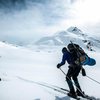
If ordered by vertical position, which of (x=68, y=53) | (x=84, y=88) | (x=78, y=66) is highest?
(x=68, y=53)

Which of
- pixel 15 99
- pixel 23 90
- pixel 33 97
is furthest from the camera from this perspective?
pixel 23 90

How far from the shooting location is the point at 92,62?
877cm

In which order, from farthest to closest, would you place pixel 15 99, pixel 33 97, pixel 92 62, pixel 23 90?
pixel 92 62 → pixel 23 90 → pixel 33 97 → pixel 15 99

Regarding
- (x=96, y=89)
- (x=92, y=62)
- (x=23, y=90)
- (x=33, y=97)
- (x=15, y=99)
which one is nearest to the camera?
(x=15, y=99)

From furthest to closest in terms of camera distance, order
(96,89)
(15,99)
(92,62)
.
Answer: (96,89)
(92,62)
(15,99)

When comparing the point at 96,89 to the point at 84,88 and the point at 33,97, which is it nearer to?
the point at 84,88

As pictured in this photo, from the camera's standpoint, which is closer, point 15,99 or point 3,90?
point 15,99

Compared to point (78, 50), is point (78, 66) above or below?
below

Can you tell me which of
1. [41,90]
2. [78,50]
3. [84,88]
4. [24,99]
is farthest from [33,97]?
[84,88]

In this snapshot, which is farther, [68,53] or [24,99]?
[68,53]

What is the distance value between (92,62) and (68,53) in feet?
3.76

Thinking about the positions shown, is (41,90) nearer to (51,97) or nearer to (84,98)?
(51,97)

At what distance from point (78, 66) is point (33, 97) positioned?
225 centimetres

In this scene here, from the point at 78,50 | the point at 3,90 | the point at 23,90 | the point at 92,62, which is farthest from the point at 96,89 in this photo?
the point at 3,90
